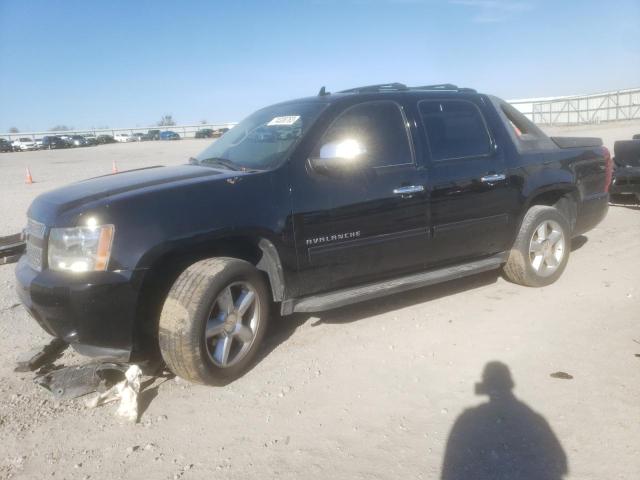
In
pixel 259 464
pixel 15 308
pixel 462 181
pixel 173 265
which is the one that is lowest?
pixel 259 464

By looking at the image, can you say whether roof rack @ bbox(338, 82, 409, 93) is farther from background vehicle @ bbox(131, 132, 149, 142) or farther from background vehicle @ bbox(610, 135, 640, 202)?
background vehicle @ bbox(131, 132, 149, 142)

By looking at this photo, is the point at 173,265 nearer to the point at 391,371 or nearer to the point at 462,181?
the point at 391,371

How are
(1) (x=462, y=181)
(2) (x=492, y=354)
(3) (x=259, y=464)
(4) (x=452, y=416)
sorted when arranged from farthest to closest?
(1) (x=462, y=181), (2) (x=492, y=354), (4) (x=452, y=416), (3) (x=259, y=464)

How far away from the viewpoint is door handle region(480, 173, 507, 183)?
4367 mm

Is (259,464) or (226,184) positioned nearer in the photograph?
(259,464)

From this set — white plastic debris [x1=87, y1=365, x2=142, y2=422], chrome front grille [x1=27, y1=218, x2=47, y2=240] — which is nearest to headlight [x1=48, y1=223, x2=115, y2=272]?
chrome front grille [x1=27, y1=218, x2=47, y2=240]

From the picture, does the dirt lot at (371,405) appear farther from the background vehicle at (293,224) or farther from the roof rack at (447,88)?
the roof rack at (447,88)

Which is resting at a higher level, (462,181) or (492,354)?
(462,181)

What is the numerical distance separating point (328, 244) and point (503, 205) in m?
1.83

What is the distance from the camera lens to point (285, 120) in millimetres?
4059

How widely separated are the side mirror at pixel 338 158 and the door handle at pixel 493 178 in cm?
122

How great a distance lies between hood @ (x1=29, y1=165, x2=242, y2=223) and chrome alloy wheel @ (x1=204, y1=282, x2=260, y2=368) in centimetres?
77

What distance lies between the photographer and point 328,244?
362 cm

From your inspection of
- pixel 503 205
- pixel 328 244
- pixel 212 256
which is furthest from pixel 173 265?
pixel 503 205
